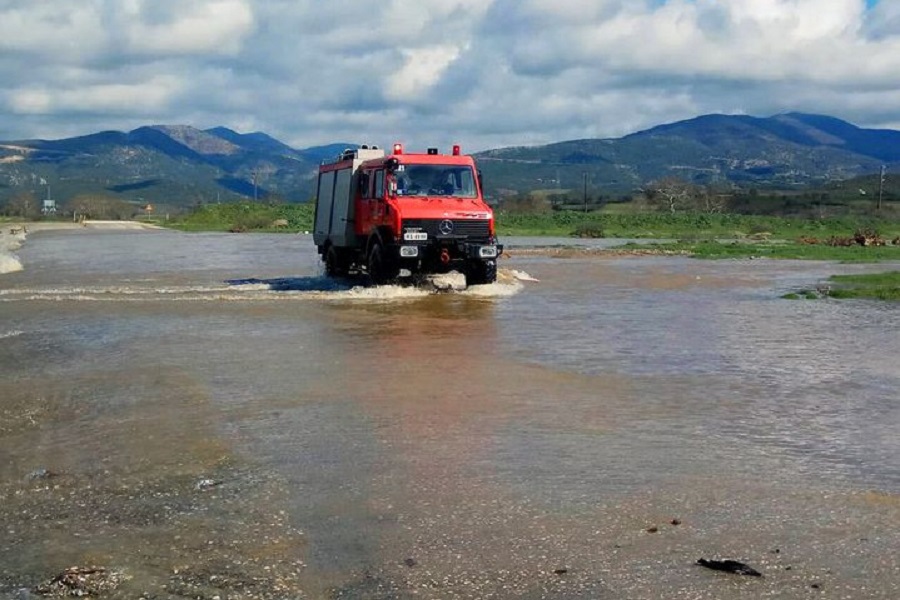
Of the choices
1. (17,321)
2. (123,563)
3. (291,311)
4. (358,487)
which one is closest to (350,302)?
(291,311)

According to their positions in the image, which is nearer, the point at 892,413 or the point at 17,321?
the point at 892,413

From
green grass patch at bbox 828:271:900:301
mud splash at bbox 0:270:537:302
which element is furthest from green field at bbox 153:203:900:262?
mud splash at bbox 0:270:537:302

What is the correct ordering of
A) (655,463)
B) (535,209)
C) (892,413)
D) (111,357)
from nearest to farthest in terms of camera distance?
1. (655,463)
2. (892,413)
3. (111,357)
4. (535,209)

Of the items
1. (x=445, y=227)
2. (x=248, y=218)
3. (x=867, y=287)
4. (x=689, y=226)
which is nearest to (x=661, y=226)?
(x=689, y=226)

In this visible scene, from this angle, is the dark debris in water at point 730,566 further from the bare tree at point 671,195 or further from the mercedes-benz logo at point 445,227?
the bare tree at point 671,195

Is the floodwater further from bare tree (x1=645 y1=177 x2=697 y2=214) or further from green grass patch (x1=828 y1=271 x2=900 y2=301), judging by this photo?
bare tree (x1=645 y1=177 x2=697 y2=214)

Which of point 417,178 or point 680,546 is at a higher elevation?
point 417,178

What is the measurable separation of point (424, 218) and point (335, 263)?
5966 millimetres

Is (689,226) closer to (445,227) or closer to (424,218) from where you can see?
(445,227)

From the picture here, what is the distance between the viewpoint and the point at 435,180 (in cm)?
2095

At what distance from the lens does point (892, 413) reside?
9.20m

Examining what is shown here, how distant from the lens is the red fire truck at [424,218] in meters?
20.1

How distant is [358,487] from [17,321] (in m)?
11.6

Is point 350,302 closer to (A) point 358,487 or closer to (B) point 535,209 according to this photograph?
(A) point 358,487
